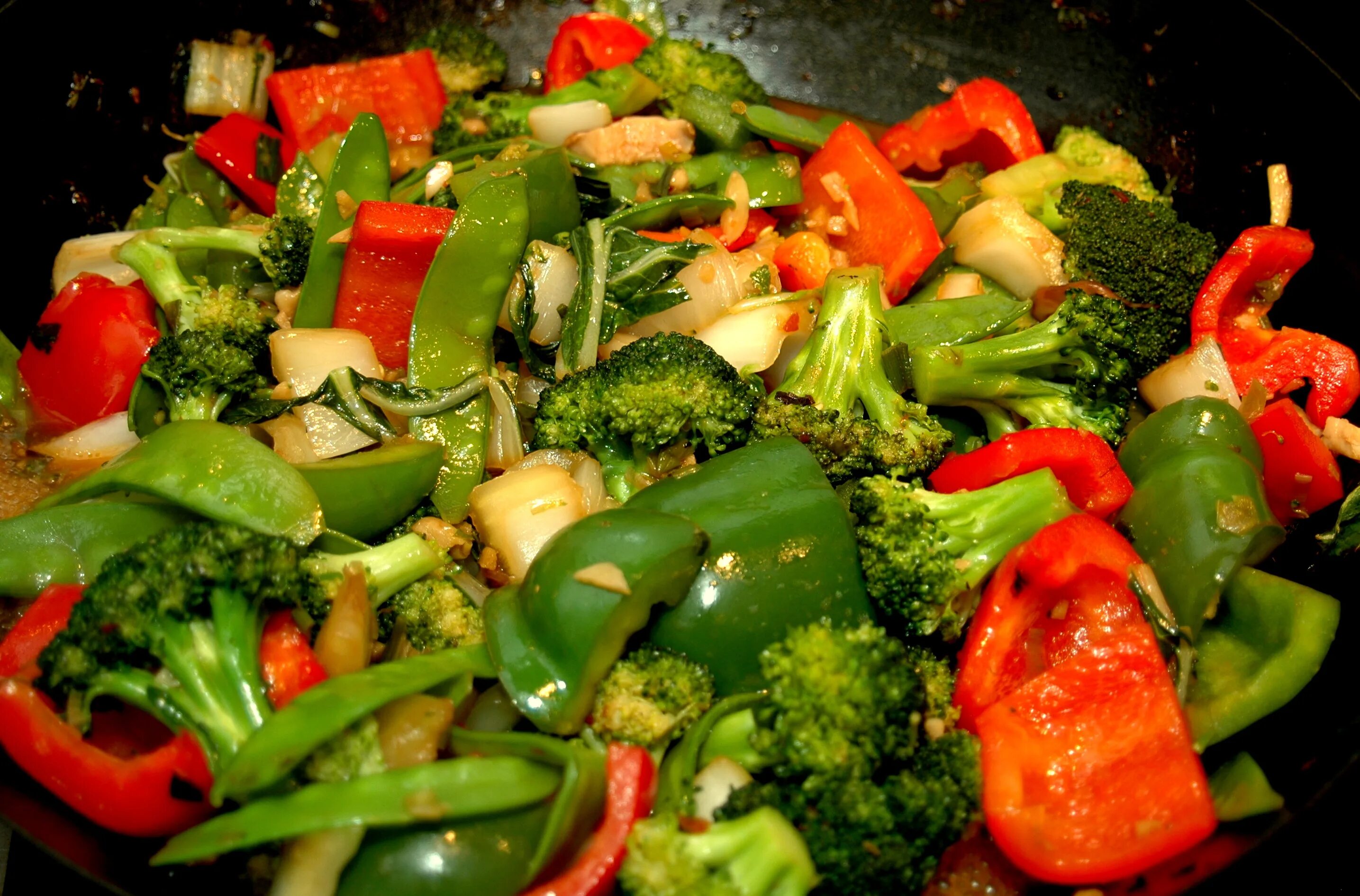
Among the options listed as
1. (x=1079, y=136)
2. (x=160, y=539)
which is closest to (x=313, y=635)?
(x=160, y=539)

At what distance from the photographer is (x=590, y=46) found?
12.2 feet

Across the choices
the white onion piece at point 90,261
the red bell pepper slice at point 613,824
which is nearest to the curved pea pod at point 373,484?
the red bell pepper slice at point 613,824

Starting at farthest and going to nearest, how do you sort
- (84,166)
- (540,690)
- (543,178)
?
1. (84,166)
2. (543,178)
3. (540,690)

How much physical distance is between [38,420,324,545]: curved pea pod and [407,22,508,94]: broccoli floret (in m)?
2.10

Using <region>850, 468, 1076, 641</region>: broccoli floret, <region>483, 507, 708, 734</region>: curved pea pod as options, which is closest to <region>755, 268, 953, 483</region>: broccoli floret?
<region>850, 468, 1076, 641</region>: broccoli floret

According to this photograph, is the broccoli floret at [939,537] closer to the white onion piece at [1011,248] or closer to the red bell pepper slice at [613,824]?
the red bell pepper slice at [613,824]

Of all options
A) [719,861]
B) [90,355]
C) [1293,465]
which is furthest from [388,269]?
[1293,465]

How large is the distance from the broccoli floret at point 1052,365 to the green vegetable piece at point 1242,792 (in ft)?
3.30

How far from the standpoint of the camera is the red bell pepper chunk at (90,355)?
2793 mm

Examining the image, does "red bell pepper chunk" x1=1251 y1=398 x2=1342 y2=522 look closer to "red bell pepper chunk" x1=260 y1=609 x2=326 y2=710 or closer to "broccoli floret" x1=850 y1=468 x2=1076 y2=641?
"broccoli floret" x1=850 y1=468 x2=1076 y2=641

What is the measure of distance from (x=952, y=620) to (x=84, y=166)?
3.42 m

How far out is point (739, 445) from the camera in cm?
255

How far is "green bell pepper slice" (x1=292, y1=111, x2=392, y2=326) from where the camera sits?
274 centimetres

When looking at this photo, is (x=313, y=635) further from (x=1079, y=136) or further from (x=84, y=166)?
(x=1079, y=136)
